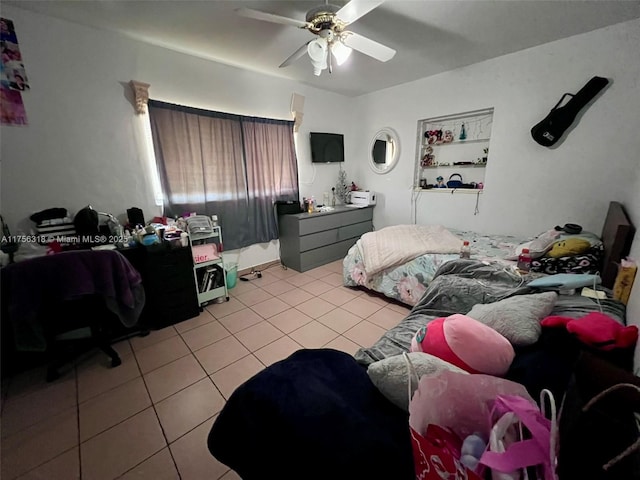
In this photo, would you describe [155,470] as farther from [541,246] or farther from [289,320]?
[541,246]

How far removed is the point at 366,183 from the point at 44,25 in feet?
12.9

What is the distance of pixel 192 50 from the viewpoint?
8.31 feet

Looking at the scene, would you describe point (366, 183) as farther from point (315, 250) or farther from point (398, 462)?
point (398, 462)

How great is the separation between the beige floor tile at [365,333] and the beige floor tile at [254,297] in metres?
1.09

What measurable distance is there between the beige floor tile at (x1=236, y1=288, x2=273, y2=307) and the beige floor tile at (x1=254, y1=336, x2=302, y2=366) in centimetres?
75

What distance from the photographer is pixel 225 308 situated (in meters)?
2.62

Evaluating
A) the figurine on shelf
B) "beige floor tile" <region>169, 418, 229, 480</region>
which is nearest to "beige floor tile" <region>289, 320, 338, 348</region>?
"beige floor tile" <region>169, 418, 229, 480</region>

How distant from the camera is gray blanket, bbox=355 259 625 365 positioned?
130 cm

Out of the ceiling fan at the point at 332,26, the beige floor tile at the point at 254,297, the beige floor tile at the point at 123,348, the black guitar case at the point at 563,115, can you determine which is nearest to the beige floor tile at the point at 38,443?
the beige floor tile at the point at 123,348

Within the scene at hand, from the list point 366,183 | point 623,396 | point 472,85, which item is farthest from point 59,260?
point 472,85

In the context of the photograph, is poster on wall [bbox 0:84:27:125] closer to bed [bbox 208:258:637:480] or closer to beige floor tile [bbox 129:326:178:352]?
beige floor tile [bbox 129:326:178:352]

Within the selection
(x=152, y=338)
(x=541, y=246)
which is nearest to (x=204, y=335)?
(x=152, y=338)

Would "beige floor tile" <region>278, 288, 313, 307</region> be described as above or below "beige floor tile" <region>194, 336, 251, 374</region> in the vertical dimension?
above

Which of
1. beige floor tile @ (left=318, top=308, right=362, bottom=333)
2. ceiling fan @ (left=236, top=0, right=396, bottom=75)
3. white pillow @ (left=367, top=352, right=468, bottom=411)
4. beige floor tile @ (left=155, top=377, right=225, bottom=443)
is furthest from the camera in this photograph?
beige floor tile @ (left=318, top=308, right=362, bottom=333)
